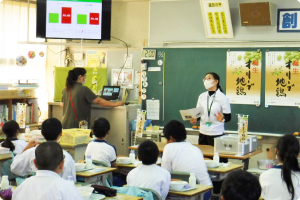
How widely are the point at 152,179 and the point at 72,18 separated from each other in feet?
14.5

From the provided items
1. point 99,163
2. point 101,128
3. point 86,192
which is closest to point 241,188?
point 86,192

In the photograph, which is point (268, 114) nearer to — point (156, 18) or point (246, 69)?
point (246, 69)

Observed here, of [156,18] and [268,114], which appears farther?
[156,18]

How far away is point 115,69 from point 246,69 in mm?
2444

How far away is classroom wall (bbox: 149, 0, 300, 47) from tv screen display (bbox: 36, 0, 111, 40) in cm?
83

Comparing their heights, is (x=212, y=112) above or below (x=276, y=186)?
above

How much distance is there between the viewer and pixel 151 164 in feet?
12.0

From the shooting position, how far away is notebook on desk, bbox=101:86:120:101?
7.42 m

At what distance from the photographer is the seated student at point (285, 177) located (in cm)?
308

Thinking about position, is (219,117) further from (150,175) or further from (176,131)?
(150,175)

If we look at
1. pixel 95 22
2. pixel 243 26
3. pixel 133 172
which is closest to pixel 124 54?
pixel 95 22

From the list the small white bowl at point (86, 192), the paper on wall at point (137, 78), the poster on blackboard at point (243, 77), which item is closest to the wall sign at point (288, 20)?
the poster on blackboard at point (243, 77)

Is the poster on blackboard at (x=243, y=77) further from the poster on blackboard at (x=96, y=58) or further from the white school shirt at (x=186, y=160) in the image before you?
the white school shirt at (x=186, y=160)

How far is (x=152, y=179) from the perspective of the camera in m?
3.54
